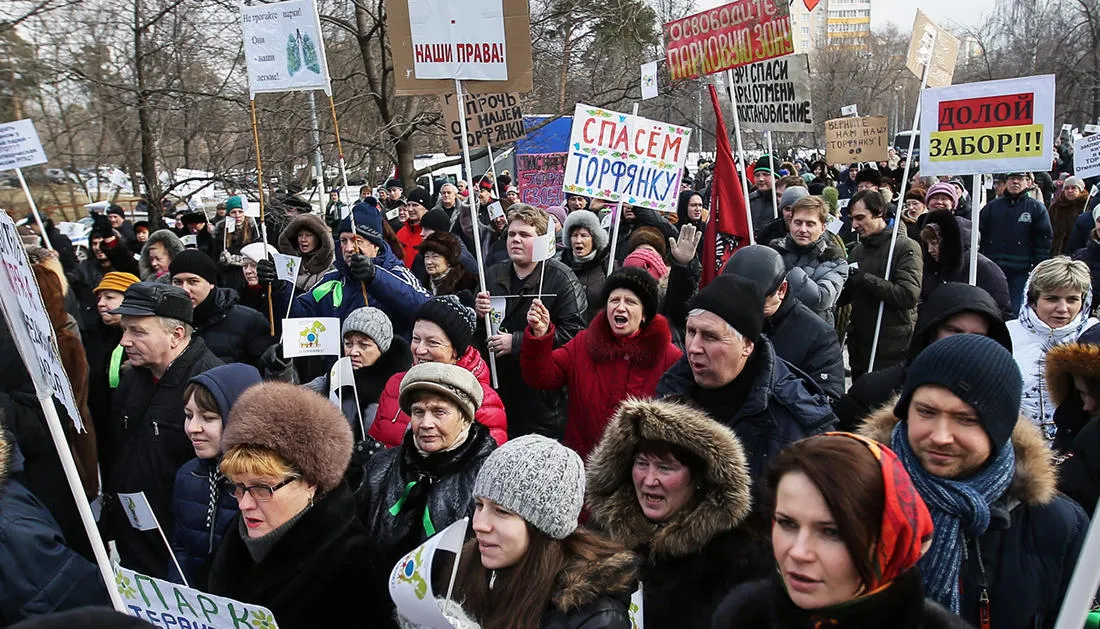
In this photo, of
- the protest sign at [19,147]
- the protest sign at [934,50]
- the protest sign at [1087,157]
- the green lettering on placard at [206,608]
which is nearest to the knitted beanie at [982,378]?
the green lettering on placard at [206,608]

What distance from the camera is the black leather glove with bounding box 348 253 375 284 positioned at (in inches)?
225

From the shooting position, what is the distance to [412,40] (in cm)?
539

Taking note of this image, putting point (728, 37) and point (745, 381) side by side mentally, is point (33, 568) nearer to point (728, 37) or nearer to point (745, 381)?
point (745, 381)

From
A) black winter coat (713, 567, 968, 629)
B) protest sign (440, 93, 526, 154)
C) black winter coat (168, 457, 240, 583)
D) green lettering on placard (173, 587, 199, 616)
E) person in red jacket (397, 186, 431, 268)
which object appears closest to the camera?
black winter coat (713, 567, 968, 629)

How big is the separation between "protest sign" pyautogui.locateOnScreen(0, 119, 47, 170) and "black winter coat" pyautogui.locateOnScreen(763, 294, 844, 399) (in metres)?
6.76

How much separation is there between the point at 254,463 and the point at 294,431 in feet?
0.51

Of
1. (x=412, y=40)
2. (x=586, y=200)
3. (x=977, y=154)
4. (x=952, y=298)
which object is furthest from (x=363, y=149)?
(x=952, y=298)

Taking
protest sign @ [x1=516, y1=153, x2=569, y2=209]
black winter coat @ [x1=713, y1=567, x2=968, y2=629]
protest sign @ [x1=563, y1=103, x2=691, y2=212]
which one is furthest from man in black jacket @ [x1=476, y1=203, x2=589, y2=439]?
protest sign @ [x1=516, y1=153, x2=569, y2=209]

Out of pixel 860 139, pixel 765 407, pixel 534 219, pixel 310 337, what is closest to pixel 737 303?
pixel 765 407

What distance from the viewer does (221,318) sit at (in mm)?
5316

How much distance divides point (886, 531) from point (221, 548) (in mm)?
2055

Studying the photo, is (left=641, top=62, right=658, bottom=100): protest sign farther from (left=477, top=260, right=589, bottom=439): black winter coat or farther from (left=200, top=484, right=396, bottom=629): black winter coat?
(left=200, top=484, right=396, bottom=629): black winter coat

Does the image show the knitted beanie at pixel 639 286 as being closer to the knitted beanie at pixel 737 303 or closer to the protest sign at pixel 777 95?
the knitted beanie at pixel 737 303

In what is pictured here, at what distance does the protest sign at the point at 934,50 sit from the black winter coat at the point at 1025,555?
6112 millimetres
